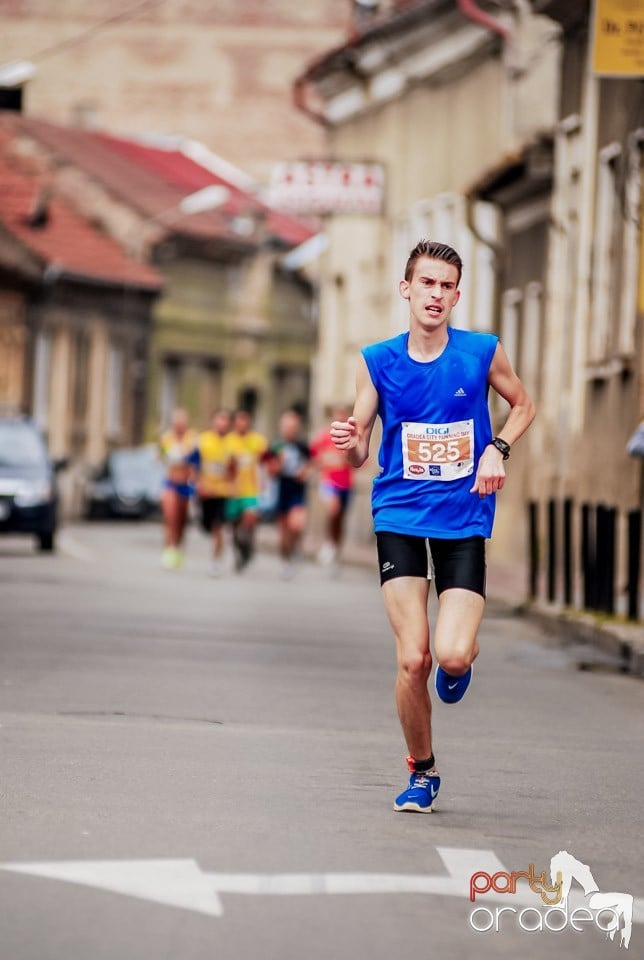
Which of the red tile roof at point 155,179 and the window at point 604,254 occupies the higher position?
the red tile roof at point 155,179

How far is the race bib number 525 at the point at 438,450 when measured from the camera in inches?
344

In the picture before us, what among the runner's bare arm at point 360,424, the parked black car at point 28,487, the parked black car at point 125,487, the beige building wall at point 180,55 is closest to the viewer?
the runner's bare arm at point 360,424

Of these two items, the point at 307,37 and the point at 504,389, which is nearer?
the point at 504,389

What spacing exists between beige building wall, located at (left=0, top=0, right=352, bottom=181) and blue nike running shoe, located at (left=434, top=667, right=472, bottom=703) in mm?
70145

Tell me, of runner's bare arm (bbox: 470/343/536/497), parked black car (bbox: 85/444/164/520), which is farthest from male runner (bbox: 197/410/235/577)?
parked black car (bbox: 85/444/164/520)

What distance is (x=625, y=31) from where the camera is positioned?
18.1 m

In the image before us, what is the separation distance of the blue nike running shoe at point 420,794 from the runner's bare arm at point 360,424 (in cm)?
111

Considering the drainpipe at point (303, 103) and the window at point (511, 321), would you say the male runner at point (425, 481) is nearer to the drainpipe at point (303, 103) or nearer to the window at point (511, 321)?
the window at point (511, 321)

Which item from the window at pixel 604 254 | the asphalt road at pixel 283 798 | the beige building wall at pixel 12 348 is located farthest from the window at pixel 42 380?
the asphalt road at pixel 283 798

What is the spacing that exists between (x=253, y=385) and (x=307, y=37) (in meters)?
11.6

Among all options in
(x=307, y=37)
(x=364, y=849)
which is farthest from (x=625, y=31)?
(x=307, y=37)

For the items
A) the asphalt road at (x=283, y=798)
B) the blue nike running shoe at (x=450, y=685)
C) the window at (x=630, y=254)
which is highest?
the window at (x=630, y=254)

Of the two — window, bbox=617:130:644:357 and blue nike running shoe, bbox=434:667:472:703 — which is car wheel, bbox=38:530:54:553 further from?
blue nike running shoe, bbox=434:667:472:703

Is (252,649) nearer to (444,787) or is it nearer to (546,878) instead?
(444,787)
